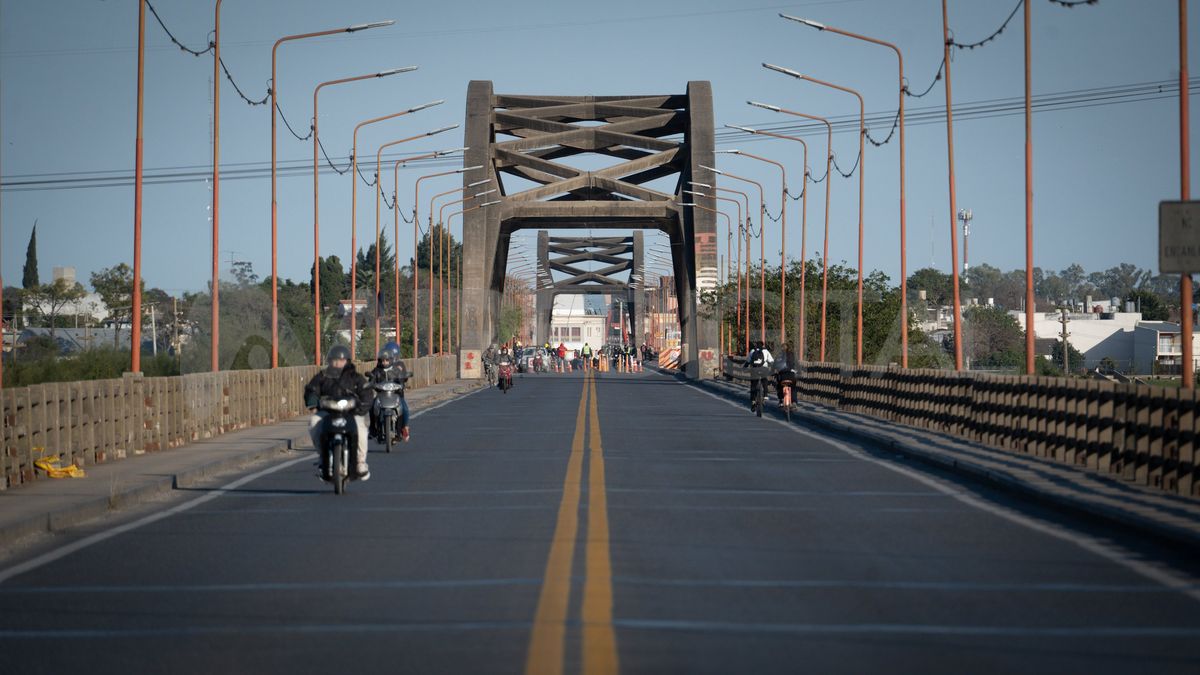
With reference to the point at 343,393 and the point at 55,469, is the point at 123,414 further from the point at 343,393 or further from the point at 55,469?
the point at 343,393

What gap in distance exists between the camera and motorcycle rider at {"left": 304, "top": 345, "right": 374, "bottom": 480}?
53.5 feet

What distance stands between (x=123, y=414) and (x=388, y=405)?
3830 mm

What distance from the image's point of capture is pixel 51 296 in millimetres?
123250

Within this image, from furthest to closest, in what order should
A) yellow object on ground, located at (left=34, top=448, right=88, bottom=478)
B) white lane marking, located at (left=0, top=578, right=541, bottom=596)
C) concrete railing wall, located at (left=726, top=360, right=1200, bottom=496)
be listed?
1. yellow object on ground, located at (left=34, top=448, right=88, bottom=478)
2. concrete railing wall, located at (left=726, top=360, right=1200, bottom=496)
3. white lane marking, located at (left=0, top=578, right=541, bottom=596)

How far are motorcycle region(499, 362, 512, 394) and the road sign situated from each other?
137 ft

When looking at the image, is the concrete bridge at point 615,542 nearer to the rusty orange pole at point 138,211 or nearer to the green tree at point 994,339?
the rusty orange pole at point 138,211

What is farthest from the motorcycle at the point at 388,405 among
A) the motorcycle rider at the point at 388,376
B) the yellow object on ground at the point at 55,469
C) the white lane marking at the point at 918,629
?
the white lane marking at the point at 918,629

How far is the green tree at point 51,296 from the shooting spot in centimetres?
12256

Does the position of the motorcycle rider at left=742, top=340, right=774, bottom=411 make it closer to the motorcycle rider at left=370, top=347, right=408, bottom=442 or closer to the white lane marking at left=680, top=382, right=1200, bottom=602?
the motorcycle rider at left=370, top=347, right=408, bottom=442

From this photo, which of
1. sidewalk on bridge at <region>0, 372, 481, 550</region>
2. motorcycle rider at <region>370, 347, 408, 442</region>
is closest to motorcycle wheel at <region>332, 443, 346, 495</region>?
sidewalk on bridge at <region>0, 372, 481, 550</region>

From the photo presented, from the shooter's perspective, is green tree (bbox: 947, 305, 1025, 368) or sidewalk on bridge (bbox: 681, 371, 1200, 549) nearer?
sidewalk on bridge (bbox: 681, 371, 1200, 549)

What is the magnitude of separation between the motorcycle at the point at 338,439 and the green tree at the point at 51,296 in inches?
4362

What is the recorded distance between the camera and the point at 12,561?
11.2 metres

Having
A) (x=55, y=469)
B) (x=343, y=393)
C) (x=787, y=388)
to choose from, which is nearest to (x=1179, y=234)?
(x=343, y=393)
